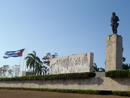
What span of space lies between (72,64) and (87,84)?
583 centimetres

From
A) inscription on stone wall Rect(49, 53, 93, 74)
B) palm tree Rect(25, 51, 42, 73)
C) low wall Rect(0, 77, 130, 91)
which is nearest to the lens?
low wall Rect(0, 77, 130, 91)

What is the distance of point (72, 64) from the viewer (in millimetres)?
20469

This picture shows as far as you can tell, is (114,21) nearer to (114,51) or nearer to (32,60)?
(114,51)

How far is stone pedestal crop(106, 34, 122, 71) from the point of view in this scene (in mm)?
16359

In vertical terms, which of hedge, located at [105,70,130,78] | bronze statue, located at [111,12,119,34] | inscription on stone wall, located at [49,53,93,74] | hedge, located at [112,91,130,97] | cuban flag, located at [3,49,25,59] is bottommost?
hedge, located at [112,91,130,97]

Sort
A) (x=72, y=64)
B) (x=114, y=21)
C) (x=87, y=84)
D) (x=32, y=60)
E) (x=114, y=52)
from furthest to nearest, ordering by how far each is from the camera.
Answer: (x=32, y=60)
(x=72, y=64)
(x=114, y=21)
(x=114, y=52)
(x=87, y=84)

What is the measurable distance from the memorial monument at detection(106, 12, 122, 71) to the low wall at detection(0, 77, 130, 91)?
117 inches

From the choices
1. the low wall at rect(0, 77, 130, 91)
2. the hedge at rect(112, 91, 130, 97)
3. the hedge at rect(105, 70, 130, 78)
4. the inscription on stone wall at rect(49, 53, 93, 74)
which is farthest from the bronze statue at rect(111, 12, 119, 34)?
the hedge at rect(112, 91, 130, 97)

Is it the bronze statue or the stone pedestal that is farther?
the bronze statue

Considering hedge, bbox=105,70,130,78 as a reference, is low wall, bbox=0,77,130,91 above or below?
below

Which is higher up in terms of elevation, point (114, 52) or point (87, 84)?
point (114, 52)

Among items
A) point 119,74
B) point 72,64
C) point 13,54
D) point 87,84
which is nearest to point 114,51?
point 119,74

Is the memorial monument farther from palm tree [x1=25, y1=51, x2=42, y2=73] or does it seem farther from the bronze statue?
palm tree [x1=25, y1=51, x2=42, y2=73]

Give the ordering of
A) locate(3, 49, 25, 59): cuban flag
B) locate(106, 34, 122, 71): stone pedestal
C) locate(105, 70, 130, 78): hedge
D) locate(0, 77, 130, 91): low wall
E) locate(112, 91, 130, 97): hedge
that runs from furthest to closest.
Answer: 1. locate(3, 49, 25, 59): cuban flag
2. locate(106, 34, 122, 71): stone pedestal
3. locate(0, 77, 130, 91): low wall
4. locate(105, 70, 130, 78): hedge
5. locate(112, 91, 130, 97): hedge
